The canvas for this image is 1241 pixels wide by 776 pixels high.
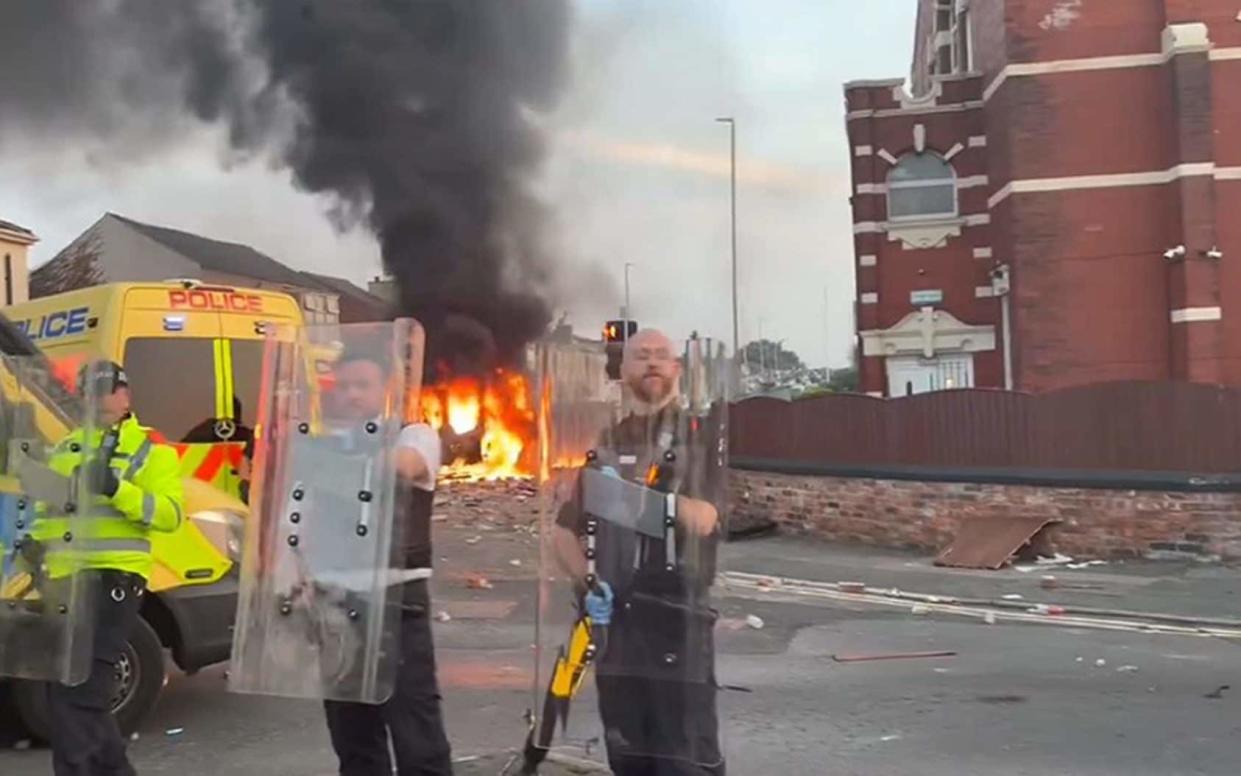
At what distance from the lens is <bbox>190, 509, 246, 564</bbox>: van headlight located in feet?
20.0

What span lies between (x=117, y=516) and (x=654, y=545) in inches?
79.6

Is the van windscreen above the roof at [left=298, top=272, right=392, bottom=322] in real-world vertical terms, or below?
below

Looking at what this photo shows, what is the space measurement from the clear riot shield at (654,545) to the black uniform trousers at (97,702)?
1655mm

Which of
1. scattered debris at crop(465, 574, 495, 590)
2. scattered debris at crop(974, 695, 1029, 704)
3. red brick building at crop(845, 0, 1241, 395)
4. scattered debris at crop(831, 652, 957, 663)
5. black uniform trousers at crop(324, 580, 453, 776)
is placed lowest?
scattered debris at crop(974, 695, 1029, 704)

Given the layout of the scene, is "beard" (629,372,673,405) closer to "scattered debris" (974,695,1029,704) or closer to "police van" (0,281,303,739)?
"police van" (0,281,303,739)

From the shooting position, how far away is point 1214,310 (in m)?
20.0

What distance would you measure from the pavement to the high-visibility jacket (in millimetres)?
1379

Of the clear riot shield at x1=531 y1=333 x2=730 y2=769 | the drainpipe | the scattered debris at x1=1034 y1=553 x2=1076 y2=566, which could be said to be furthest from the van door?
the drainpipe

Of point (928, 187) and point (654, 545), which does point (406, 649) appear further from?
point (928, 187)

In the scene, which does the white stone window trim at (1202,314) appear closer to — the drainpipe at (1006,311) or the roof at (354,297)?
the drainpipe at (1006,311)

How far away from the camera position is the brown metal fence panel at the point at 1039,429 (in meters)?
12.8

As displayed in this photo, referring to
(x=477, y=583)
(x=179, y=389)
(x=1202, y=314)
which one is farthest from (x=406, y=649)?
(x=1202, y=314)

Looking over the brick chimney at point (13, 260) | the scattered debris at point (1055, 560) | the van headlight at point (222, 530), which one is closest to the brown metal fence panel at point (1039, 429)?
the scattered debris at point (1055, 560)

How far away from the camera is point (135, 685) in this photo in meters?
5.84
